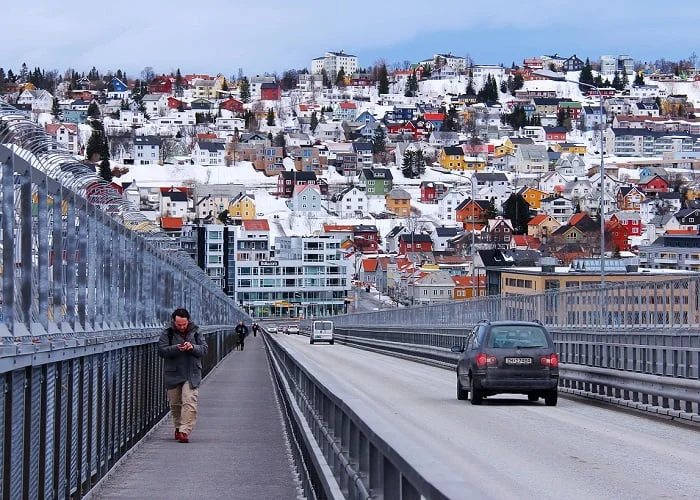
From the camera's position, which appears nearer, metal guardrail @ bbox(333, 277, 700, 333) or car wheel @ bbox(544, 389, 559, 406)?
metal guardrail @ bbox(333, 277, 700, 333)

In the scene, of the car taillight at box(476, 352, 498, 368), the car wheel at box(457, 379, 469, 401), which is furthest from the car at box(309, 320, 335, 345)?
the car taillight at box(476, 352, 498, 368)

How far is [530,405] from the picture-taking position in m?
26.1

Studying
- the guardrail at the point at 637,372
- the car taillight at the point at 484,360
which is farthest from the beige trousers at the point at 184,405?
the car taillight at the point at 484,360

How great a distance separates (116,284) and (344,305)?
17449 centimetres

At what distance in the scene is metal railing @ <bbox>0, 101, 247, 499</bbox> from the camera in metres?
10.6

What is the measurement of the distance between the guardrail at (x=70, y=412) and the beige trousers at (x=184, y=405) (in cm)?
47

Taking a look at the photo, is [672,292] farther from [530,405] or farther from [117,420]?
[117,420]

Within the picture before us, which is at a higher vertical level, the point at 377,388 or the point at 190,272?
the point at 190,272

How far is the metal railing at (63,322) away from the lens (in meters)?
10.6

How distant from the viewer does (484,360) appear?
83.1 ft

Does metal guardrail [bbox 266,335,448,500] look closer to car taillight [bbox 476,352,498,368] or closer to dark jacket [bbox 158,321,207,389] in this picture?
dark jacket [bbox 158,321,207,389]

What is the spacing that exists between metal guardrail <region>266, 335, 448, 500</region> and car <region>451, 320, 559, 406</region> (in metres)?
7.75

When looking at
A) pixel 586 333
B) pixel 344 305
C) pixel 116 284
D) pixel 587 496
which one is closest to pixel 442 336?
pixel 586 333

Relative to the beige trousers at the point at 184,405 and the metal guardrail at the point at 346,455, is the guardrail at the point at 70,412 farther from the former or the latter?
the metal guardrail at the point at 346,455
